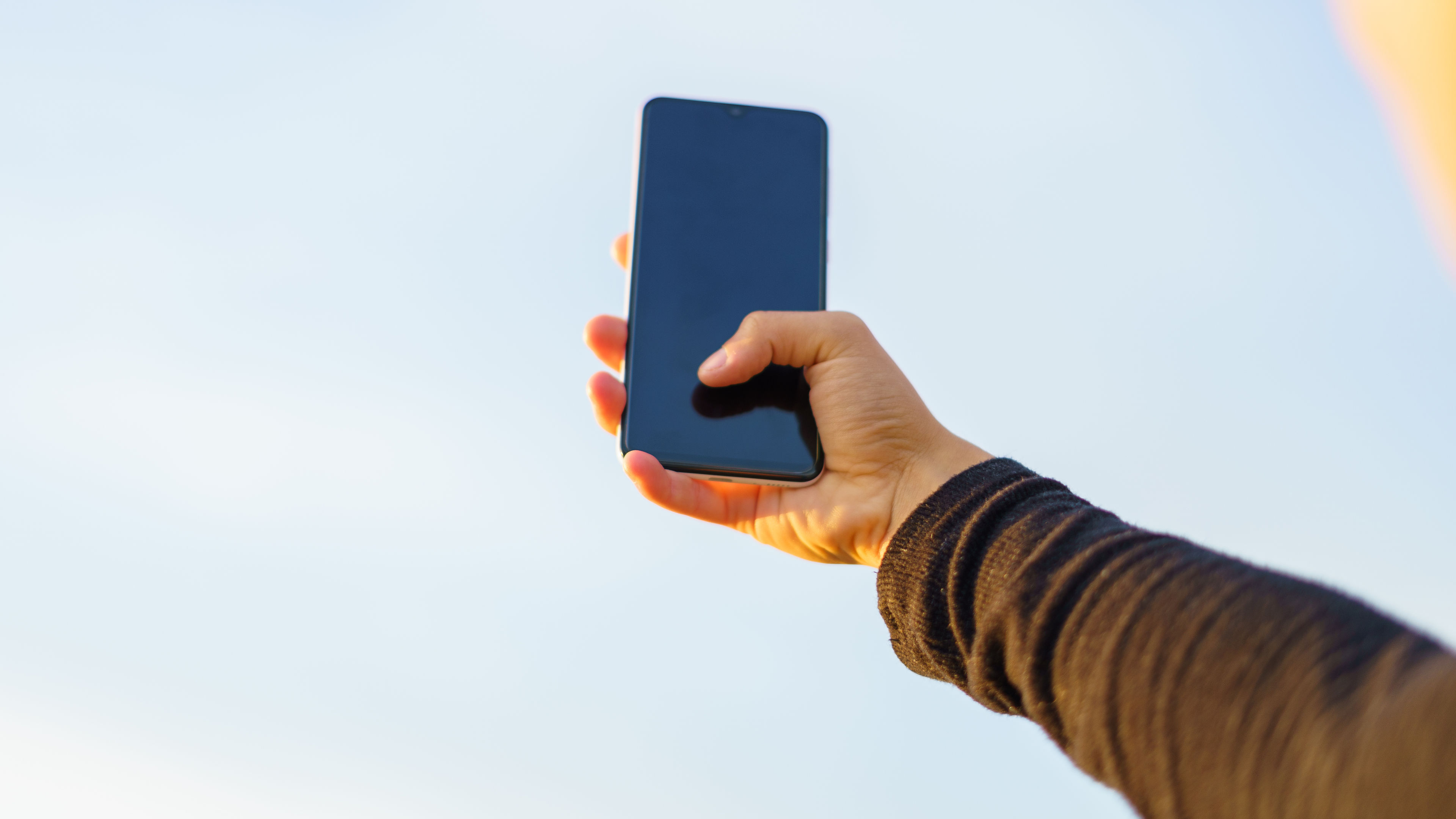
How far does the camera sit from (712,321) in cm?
333

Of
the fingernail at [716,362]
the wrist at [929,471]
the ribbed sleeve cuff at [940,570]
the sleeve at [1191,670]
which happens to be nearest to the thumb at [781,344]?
the fingernail at [716,362]

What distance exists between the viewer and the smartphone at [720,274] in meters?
3.19

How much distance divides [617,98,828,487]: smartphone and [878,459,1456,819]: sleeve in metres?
0.94

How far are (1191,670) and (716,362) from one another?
1862mm

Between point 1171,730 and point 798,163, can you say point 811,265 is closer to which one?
point 798,163

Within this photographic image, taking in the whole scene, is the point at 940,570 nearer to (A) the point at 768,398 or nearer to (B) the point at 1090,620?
(B) the point at 1090,620

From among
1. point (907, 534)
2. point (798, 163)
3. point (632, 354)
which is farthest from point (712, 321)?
point (907, 534)

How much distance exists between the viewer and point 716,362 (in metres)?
3.14

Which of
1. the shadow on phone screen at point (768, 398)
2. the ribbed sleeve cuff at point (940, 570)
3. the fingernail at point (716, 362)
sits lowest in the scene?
the ribbed sleeve cuff at point (940, 570)

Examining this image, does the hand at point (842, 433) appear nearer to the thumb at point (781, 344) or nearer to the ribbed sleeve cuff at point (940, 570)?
the thumb at point (781, 344)

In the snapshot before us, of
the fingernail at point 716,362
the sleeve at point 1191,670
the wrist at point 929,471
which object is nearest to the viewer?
the sleeve at point 1191,670

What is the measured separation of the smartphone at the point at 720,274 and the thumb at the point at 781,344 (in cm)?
9

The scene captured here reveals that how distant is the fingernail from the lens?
3125 mm

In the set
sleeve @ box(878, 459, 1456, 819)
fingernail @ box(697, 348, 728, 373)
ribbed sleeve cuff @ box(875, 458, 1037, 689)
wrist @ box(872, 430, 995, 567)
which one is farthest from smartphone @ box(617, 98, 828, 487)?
sleeve @ box(878, 459, 1456, 819)
